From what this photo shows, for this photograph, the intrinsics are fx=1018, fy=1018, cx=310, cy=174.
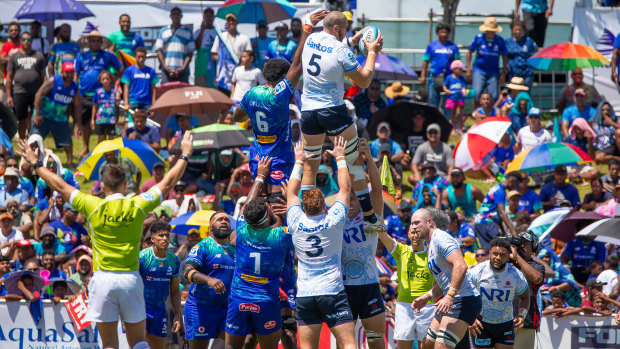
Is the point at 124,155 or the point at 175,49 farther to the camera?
the point at 175,49

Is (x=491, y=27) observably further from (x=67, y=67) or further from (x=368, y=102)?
(x=67, y=67)

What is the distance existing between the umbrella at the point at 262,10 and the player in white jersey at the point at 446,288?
10973 millimetres

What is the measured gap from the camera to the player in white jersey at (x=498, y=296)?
11.6 meters

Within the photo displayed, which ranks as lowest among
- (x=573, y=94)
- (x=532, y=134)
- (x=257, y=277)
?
(x=532, y=134)

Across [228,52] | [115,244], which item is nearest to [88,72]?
[228,52]

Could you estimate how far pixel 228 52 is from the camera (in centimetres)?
2077

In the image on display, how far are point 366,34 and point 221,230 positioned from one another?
9.61 feet

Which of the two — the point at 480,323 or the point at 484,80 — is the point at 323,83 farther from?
the point at 484,80

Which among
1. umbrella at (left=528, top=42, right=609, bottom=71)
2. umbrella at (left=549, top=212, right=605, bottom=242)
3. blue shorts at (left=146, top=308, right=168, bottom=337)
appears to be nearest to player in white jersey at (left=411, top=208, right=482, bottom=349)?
blue shorts at (left=146, top=308, right=168, bottom=337)

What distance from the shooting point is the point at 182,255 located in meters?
14.9

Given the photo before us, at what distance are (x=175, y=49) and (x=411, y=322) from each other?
11062 mm

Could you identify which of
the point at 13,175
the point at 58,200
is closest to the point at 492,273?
the point at 58,200

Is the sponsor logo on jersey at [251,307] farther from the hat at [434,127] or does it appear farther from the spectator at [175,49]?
the spectator at [175,49]

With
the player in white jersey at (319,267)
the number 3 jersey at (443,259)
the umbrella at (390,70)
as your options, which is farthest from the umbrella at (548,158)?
the player in white jersey at (319,267)
